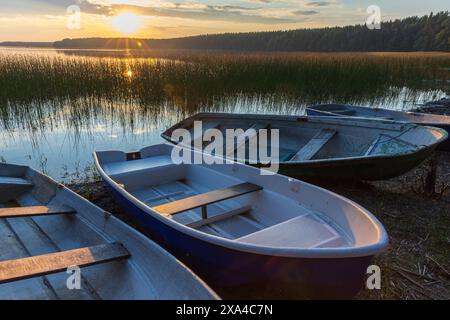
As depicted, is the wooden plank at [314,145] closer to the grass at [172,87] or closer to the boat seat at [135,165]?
the boat seat at [135,165]

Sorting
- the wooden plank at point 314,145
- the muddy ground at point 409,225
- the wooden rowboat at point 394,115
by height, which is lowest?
the muddy ground at point 409,225

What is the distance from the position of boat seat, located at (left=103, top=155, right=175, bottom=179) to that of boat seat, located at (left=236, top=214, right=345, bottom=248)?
2.00 metres

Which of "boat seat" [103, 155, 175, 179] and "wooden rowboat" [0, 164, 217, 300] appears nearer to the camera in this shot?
"wooden rowboat" [0, 164, 217, 300]

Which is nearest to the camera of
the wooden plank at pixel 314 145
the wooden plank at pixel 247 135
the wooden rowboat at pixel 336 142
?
the wooden rowboat at pixel 336 142

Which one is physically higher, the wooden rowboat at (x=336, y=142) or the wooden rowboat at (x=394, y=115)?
the wooden rowboat at (x=394, y=115)

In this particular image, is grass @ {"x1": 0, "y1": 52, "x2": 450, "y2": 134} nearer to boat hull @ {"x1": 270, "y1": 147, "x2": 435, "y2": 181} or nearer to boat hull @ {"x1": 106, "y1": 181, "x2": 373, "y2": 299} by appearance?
boat hull @ {"x1": 270, "y1": 147, "x2": 435, "y2": 181}

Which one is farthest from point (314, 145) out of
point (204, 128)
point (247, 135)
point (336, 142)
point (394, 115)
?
point (394, 115)

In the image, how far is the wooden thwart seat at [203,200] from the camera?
9.25 feet

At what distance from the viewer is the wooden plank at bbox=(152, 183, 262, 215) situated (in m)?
2.82

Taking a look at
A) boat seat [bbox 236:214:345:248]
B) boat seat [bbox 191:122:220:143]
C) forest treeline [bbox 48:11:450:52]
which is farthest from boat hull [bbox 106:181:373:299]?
forest treeline [bbox 48:11:450:52]

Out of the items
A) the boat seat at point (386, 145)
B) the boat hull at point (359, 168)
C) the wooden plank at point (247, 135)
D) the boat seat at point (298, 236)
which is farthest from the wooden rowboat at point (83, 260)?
the boat seat at point (386, 145)

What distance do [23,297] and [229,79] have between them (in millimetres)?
9738

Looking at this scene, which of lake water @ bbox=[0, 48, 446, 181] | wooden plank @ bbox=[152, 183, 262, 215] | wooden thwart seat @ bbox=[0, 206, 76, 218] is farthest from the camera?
lake water @ bbox=[0, 48, 446, 181]

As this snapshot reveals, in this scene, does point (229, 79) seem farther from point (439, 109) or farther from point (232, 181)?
point (232, 181)
